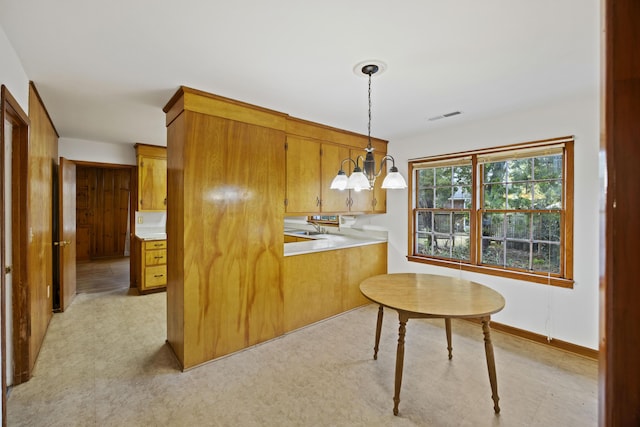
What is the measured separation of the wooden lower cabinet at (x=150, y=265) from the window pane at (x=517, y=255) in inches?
190

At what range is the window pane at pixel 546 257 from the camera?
293 cm

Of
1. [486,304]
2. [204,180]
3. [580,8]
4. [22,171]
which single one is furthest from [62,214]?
[580,8]

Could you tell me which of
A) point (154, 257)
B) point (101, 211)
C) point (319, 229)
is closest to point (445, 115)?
point (319, 229)

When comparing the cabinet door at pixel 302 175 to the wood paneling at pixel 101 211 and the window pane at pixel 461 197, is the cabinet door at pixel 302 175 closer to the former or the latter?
the window pane at pixel 461 197

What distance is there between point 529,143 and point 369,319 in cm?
265

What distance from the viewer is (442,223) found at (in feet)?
12.5

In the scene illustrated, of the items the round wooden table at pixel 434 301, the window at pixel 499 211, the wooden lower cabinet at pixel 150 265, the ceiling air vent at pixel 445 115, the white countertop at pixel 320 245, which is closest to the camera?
the round wooden table at pixel 434 301

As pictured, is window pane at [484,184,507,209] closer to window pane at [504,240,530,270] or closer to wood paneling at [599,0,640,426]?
window pane at [504,240,530,270]

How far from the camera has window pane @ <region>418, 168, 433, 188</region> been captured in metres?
3.95

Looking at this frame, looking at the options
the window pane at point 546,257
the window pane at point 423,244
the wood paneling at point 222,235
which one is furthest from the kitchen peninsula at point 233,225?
the window pane at point 546,257

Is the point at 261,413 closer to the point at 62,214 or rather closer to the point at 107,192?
the point at 62,214

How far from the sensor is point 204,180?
252cm

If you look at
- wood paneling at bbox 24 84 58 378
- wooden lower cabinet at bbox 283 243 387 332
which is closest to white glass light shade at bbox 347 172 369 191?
wooden lower cabinet at bbox 283 243 387 332

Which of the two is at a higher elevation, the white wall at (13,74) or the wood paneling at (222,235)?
the white wall at (13,74)
